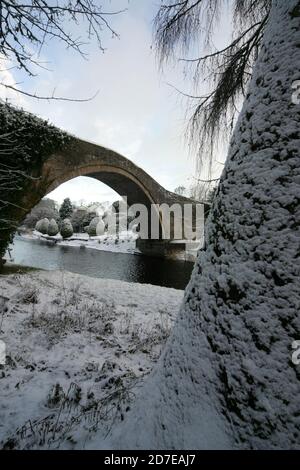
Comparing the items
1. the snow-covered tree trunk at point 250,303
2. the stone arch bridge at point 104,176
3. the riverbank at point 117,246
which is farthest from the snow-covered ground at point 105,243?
the snow-covered tree trunk at point 250,303

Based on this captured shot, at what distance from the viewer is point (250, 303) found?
0.97 metres

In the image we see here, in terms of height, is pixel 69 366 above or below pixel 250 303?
below

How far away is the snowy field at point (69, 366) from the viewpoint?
4.66ft

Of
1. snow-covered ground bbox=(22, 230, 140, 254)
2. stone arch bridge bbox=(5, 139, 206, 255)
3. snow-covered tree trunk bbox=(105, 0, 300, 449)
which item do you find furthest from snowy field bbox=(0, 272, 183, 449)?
snow-covered ground bbox=(22, 230, 140, 254)

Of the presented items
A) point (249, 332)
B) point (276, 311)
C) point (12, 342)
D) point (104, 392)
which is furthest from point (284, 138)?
point (12, 342)

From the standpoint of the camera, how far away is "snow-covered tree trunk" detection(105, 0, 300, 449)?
2.91 feet

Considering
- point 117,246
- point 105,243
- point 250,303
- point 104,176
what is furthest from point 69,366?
point 105,243

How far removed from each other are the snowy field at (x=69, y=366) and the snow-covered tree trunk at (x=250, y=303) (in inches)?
16.2

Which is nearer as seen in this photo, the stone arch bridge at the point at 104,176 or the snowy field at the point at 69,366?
the snowy field at the point at 69,366

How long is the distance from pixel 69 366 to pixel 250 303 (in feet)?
6.83

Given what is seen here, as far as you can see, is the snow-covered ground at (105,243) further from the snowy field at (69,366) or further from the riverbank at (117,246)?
the snowy field at (69,366)

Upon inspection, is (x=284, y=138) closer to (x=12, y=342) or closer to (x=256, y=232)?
(x=256, y=232)

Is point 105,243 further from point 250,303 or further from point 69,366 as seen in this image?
point 250,303

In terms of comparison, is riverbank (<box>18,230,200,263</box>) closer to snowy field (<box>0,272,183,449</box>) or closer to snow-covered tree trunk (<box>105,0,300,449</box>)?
snowy field (<box>0,272,183,449</box>)
